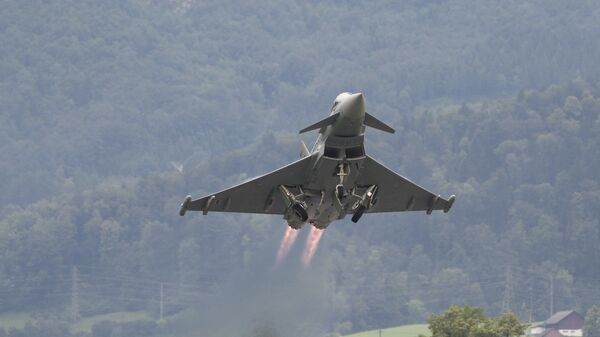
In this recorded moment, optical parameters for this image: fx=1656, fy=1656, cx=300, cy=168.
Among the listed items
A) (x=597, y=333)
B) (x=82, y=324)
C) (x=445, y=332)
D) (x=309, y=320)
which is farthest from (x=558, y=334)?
(x=309, y=320)

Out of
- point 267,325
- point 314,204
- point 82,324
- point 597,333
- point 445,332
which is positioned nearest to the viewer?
point 314,204

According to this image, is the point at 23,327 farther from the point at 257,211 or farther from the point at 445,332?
the point at 257,211

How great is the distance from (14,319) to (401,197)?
121825mm

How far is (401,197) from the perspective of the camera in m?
58.9

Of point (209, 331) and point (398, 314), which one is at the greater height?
point (398, 314)

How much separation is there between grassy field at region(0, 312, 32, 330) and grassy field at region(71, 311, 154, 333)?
5253 millimetres

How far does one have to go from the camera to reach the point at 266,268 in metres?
79.1

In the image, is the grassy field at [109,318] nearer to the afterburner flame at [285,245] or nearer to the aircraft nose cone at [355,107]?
the afterburner flame at [285,245]

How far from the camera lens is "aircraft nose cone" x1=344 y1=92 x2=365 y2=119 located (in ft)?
165

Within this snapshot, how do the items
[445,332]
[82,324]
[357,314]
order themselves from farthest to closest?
[357,314] → [82,324] → [445,332]

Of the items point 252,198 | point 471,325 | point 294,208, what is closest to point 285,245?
point 471,325

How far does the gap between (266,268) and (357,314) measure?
111695 millimetres

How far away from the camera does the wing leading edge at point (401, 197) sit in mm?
56406

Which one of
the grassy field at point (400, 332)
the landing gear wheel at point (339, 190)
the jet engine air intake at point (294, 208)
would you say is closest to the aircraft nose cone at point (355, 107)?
the landing gear wheel at point (339, 190)
